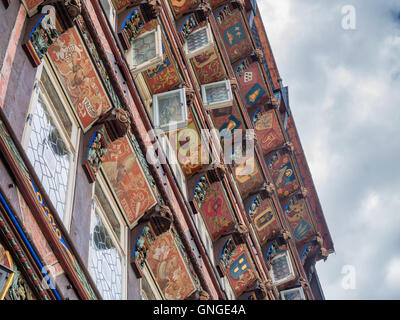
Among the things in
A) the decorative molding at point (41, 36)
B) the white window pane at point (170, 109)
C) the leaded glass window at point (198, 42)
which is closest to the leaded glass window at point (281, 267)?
the leaded glass window at point (198, 42)

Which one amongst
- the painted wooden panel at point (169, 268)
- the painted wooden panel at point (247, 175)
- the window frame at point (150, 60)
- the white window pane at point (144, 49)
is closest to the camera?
the painted wooden panel at point (169, 268)

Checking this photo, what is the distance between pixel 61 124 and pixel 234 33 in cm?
964

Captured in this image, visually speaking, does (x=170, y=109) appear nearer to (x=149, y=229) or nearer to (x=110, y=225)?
(x=149, y=229)

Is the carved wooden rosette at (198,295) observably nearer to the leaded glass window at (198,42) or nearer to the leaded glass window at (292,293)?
the leaded glass window at (198,42)

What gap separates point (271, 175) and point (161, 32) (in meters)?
7.03

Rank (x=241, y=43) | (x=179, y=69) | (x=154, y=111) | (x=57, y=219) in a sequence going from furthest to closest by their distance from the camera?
(x=241, y=43) < (x=179, y=69) < (x=154, y=111) < (x=57, y=219)

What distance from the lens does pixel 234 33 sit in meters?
17.4

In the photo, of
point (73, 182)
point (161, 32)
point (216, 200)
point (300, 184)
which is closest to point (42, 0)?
point (73, 182)

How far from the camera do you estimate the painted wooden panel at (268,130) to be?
709 inches

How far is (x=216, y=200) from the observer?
13.9 metres

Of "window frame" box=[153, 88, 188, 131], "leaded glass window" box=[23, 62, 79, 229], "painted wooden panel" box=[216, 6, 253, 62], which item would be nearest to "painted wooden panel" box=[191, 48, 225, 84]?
"painted wooden panel" box=[216, 6, 253, 62]

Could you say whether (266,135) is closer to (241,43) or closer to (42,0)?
(241,43)

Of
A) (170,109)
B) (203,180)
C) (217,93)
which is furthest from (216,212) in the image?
(217,93)

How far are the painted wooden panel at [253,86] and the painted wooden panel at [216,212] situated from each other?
14.4 feet
